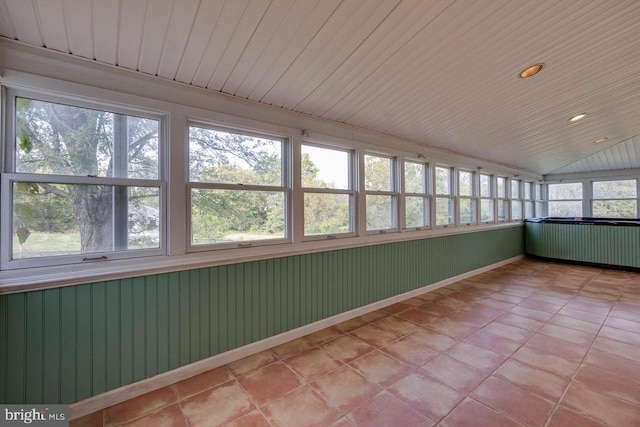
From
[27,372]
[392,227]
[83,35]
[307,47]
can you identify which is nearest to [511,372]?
[392,227]

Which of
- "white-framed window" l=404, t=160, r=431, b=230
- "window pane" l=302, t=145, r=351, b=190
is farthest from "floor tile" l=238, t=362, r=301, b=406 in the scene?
"white-framed window" l=404, t=160, r=431, b=230

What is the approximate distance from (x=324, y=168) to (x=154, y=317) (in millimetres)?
2176

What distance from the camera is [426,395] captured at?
1926 millimetres

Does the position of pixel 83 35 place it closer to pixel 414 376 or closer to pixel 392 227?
pixel 414 376

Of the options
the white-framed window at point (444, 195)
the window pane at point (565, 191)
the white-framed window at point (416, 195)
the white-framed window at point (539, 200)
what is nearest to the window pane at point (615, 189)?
the window pane at point (565, 191)

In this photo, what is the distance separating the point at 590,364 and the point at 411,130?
2955 millimetres

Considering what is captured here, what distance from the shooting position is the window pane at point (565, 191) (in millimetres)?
7363

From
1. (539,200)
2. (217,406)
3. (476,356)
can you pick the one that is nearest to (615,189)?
(539,200)

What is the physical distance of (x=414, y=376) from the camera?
214 centimetres

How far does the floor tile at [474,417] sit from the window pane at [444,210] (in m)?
3.07

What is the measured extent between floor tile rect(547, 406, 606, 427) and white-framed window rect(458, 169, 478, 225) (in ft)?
11.3

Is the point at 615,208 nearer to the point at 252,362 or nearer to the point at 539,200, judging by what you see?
the point at 539,200

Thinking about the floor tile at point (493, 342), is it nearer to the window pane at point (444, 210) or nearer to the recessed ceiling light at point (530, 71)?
the window pane at point (444, 210)

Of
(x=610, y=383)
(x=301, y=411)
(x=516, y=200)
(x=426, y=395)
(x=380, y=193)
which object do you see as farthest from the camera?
(x=516, y=200)
